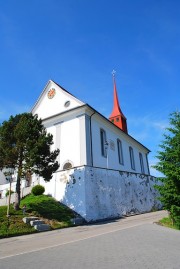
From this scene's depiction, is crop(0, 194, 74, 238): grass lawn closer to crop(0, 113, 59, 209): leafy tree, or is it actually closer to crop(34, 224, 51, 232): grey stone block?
crop(34, 224, 51, 232): grey stone block

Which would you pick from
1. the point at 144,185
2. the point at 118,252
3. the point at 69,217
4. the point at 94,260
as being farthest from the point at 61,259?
the point at 144,185

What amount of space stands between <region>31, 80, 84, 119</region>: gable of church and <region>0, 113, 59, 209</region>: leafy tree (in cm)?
851

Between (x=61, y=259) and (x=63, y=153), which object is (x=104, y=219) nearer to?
(x=63, y=153)

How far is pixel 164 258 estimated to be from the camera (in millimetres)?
6559

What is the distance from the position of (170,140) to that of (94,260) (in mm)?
9025

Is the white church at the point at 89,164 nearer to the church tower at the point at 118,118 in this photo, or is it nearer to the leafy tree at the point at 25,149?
the leafy tree at the point at 25,149

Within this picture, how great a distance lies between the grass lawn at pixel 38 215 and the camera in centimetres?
1251

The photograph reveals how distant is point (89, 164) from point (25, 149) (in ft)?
22.1

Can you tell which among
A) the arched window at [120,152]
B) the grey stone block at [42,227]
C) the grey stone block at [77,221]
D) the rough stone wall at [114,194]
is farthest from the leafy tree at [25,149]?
the arched window at [120,152]

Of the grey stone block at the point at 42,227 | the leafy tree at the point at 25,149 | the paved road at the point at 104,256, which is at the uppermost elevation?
the leafy tree at the point at 25,149

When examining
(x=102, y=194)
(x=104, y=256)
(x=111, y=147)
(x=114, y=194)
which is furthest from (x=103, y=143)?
(x=104, y=256)

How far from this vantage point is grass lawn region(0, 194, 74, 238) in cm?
1251

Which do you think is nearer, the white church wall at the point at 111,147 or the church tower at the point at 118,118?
the white church wall at the point at 111,147

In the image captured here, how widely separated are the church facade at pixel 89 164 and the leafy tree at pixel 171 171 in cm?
679
